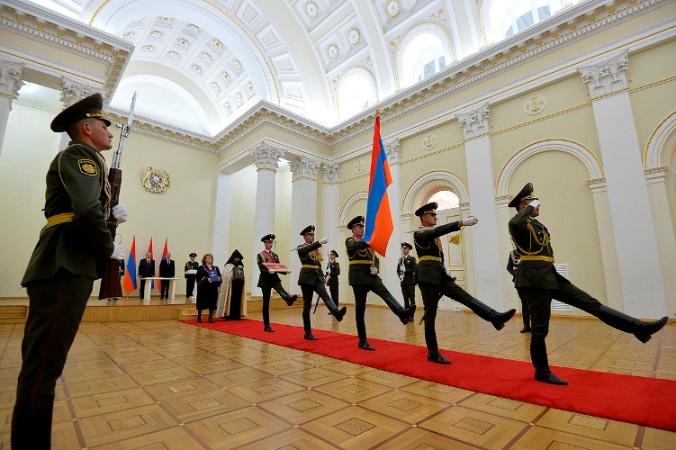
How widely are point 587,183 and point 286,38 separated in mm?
12224

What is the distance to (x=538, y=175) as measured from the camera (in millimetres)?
9289

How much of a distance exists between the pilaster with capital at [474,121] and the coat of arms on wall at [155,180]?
39.9 feet

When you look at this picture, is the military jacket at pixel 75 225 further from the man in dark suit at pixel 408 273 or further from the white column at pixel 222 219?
the white column at pixel 222 219

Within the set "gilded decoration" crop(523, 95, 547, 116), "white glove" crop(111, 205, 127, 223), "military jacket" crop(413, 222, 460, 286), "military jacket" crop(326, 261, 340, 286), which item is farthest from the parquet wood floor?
"gilded decoration" crop(523, 95, 547, 116)

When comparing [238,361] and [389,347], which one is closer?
[238,361]

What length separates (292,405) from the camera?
8.67 ft

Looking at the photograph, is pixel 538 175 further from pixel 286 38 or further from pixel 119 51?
pixel 119 51

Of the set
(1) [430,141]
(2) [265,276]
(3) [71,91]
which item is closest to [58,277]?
(2) [265,276]

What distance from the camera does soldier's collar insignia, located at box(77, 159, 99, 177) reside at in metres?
1.77

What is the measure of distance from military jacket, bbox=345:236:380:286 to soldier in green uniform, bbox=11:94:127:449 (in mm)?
3429

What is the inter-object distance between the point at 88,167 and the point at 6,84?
32.7 ft

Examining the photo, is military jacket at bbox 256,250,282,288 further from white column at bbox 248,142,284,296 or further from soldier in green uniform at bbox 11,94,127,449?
white column at bbox 248,142,284,296

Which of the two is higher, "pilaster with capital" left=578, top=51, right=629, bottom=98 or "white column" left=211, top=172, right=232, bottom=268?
"pilaster with capital" left=578, top=51, right=629, bottom=98

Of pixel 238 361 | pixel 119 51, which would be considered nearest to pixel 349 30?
pixel 119 51
